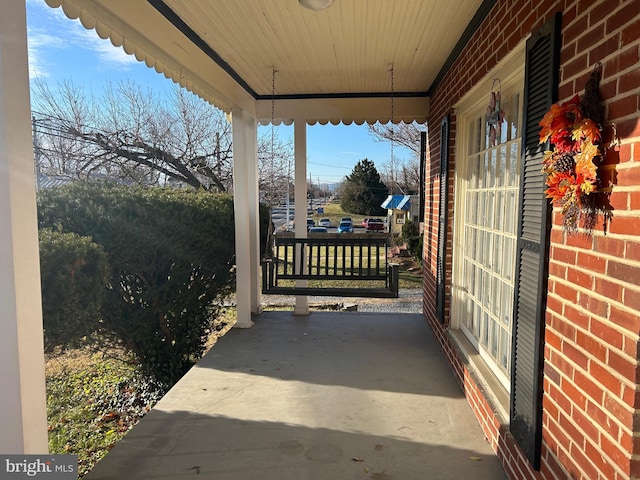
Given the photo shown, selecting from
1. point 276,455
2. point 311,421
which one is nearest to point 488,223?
point 311,421

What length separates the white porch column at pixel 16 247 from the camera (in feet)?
4.67

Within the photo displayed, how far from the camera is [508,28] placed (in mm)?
2158

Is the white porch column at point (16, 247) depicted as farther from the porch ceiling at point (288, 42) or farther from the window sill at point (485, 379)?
the window sill at point (485, 379)

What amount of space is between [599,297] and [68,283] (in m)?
2.95

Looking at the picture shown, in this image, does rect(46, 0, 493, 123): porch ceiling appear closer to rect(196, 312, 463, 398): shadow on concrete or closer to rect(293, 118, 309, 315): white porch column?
rect(293, 118, 309, 315): white porch column

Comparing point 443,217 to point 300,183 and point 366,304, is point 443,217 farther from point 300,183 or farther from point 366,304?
point 366,304

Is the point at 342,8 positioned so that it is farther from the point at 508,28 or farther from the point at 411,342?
the point at 411,342

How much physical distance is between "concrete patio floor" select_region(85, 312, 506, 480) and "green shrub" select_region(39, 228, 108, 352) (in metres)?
0.83

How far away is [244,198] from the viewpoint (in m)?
4.58

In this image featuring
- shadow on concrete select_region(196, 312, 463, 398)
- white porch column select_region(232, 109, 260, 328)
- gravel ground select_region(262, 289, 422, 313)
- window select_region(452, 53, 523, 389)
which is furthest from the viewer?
gravel ground select_region(262, 289, 422, 313)

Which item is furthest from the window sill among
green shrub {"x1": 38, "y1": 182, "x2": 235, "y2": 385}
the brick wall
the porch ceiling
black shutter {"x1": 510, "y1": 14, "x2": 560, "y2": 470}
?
green shrub {"x1": 38, "y1": 182, "x2": 235, "y2": 385}

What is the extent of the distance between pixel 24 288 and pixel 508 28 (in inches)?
99.0

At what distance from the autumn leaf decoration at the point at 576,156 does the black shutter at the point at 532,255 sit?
0.22m

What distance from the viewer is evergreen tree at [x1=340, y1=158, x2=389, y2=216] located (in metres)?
16.6
